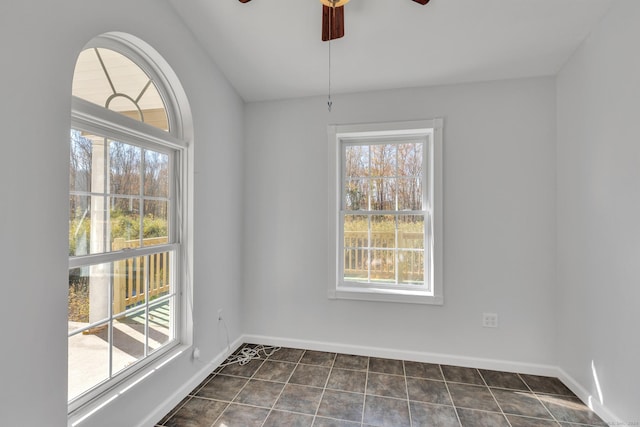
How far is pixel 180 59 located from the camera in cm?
214

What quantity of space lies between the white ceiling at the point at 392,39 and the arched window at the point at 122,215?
0.65 metres

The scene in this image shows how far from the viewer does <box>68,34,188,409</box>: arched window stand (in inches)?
61.6

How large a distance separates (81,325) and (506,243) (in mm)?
2973

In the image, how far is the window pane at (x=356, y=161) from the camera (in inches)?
118

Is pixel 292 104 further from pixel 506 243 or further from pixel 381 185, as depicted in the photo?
pixel 506 243

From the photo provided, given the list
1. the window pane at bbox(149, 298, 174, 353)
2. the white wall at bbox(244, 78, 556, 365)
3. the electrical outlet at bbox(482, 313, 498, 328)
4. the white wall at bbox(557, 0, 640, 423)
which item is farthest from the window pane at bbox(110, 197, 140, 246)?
the white wall at bbox(557, 0, 640, 423)

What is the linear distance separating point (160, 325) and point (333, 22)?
7.30ft

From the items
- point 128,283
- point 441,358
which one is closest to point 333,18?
point 128,283

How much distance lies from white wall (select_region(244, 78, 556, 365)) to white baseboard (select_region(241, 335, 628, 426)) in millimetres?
42

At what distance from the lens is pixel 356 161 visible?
3031mm

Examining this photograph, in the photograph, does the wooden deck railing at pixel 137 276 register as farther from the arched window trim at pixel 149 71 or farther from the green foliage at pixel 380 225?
the green foliage at pixel 380 225

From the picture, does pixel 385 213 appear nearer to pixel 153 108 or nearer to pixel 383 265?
pixel 383 265

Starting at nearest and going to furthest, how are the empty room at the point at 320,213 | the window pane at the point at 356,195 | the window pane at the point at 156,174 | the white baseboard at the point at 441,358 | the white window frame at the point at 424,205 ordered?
the empty room at the point at 320,213 < the window pane at the point at 156,174 < the white baseboard at the point at 441,358 < the white window frame at the point at 424,205 < the window pane at the point at 356,195

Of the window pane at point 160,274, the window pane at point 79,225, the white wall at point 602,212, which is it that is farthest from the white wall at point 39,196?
the white wall at point 602,212
